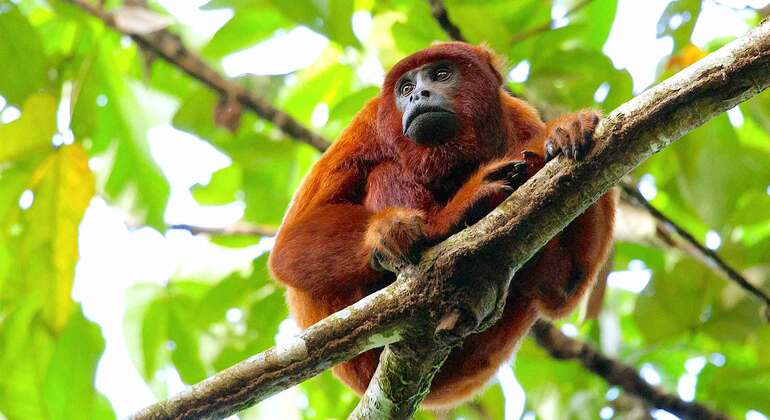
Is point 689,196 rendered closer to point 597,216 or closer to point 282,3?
point 597,216

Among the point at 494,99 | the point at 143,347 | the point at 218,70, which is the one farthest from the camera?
the point at 218,70

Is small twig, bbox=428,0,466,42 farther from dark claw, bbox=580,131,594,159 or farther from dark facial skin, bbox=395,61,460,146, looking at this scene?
Result: dark claw, bbox=580,131,594,159

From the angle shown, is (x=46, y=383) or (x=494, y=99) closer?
(x=494, y=99)

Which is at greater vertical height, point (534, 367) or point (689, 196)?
point (689, 196)

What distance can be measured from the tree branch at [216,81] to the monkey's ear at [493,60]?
56.9 inches

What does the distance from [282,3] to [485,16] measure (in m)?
1.10

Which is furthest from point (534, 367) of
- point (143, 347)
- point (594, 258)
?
point (143, 347)

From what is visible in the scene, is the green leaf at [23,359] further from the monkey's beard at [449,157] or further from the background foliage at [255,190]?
the monkey's beard at [449,157]

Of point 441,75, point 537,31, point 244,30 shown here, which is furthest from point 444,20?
point 244,30

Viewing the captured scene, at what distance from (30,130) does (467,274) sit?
2832 millimetres

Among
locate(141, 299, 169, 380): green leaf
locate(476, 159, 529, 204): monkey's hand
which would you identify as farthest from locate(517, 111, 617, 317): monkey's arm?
locate(141, 299, 169, 380): green leaf

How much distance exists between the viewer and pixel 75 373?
4.45 metres

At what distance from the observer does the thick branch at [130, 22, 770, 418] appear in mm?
2461

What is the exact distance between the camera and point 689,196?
14.6ft
